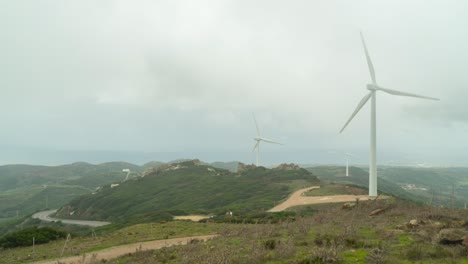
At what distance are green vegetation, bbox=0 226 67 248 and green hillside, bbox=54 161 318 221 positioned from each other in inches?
1989

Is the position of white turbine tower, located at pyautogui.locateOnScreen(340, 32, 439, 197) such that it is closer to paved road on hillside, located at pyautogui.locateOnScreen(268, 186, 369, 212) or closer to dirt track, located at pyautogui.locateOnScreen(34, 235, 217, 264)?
paved road on hillside, located at pyautogui.locateOnScreen(268, 186, 369, 212)

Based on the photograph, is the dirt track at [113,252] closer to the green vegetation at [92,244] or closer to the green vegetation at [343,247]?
the green vegetation at [92,244]

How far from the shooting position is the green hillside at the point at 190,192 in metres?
116

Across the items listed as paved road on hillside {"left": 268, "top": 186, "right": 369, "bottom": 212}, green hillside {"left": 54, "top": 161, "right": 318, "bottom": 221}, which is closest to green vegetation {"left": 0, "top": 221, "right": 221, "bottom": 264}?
paved road on hillside {"left": 268, "top": 186, "right": 369, "bottom": 212}

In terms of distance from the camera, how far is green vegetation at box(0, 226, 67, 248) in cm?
4431

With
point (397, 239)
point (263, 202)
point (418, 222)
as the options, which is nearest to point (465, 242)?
point (397, 239)

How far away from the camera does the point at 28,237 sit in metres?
45.3

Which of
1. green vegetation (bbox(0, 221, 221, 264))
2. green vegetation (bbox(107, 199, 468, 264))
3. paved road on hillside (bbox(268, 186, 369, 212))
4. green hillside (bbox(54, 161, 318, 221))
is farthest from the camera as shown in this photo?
green hillside (bbox(54, 161, 318, 221))

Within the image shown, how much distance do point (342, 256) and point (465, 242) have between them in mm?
6223

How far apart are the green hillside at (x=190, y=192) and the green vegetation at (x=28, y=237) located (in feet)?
166

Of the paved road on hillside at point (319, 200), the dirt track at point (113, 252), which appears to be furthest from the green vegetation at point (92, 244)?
the paved road on hillside at point (319, 200)

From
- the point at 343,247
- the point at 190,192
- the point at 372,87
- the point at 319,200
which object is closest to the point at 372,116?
the point at 372,87

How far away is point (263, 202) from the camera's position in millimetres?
96500

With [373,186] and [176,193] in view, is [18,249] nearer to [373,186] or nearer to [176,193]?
[373,186]
